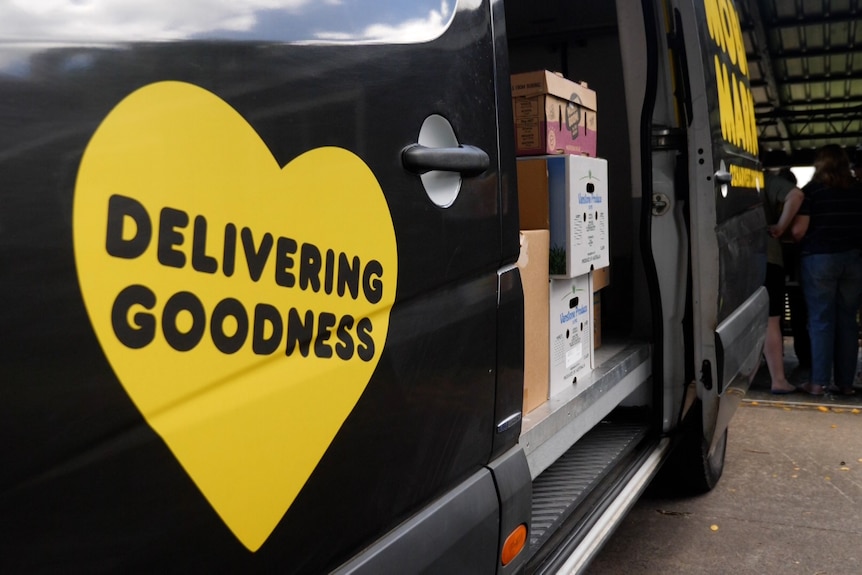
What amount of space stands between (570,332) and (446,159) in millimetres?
1401

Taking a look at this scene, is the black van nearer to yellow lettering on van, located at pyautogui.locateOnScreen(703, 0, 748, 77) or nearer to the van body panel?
the van body panel

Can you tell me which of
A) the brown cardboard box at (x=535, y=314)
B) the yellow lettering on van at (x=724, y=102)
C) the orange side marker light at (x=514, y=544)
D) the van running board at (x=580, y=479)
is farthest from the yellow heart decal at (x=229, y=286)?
the yellow lettering on van at (x=724, y=102)

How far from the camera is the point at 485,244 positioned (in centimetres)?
164

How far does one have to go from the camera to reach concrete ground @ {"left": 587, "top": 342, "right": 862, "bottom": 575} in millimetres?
3348

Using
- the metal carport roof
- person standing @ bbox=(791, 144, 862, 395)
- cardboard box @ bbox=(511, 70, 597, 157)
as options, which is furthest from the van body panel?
the metal carport roof

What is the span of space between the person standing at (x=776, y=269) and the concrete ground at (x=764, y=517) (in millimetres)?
989

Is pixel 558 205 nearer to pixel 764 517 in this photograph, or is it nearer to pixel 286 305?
pixel 286 305

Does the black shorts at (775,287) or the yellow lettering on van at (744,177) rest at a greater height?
the yellow lettering on van at (744,177)

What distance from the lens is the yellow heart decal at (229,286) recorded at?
0.92m

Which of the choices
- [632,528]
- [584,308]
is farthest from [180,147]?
[632,528]

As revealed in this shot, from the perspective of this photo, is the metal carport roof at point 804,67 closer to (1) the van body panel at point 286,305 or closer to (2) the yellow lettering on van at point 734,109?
(2) the yellow lettering on van at point 734,109

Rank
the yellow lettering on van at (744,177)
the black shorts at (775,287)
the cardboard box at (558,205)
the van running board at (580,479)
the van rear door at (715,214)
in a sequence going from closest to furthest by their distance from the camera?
the van running board at (580,479), the cardboard box at (558,205), the van rear door at (715,214), the yellow lettering on van at (744,177), the black shorts at (775,287)

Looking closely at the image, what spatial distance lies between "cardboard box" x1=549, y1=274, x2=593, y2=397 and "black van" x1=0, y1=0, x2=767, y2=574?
780 millimetres

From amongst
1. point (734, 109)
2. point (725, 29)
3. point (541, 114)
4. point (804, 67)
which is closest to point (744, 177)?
point (734, 109)
